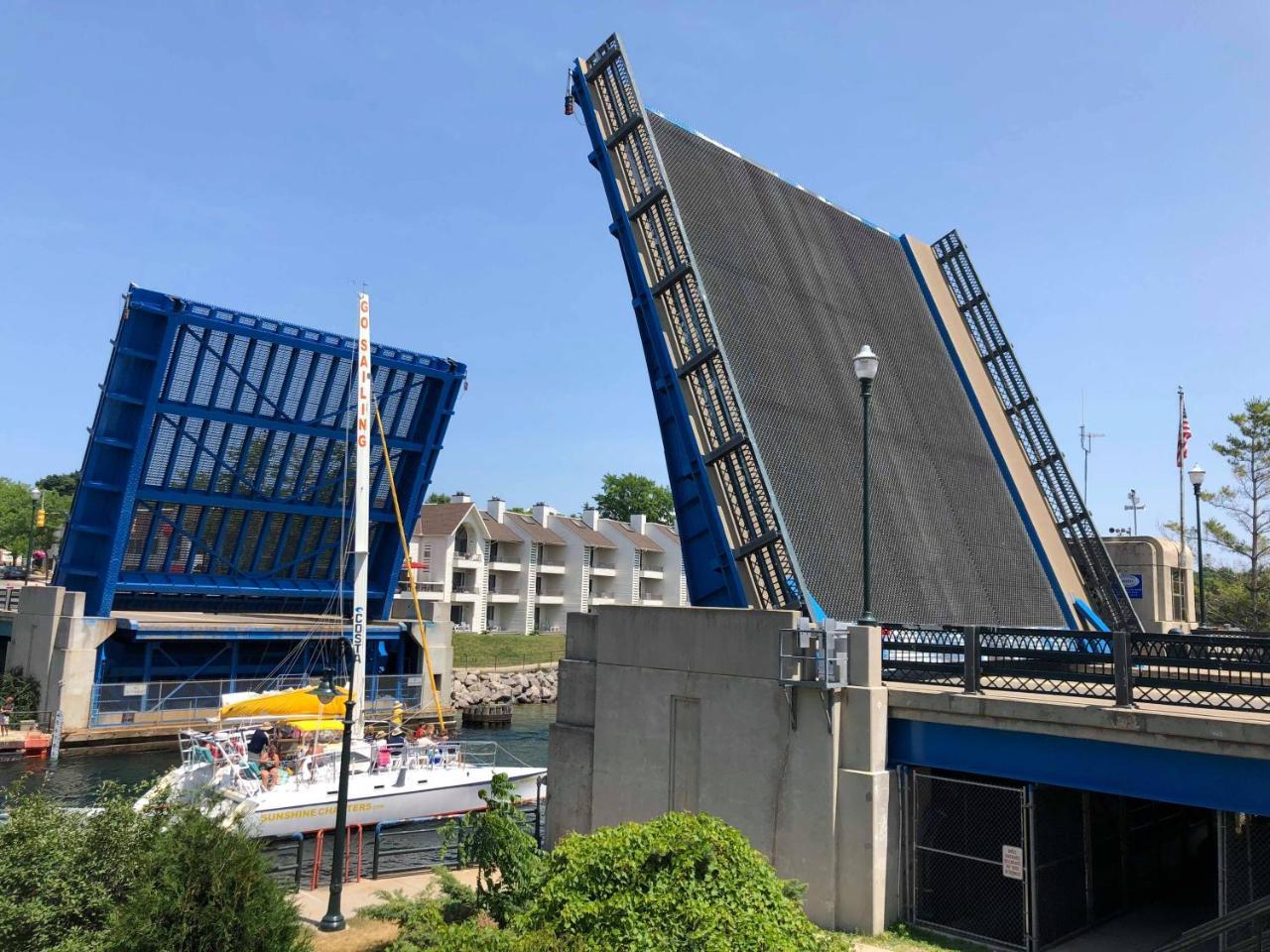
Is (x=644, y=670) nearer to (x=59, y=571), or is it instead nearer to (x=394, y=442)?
(x=394, y=442)

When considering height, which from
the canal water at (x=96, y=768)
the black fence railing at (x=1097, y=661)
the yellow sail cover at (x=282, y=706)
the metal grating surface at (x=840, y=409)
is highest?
the metal grating surface at (x=840, y=409)

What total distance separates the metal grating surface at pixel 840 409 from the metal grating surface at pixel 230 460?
1930cm

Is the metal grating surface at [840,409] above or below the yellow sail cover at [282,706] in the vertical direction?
above

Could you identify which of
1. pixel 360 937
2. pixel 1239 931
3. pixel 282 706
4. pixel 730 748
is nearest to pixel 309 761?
pixel 282 706

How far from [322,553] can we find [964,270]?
1116 inches

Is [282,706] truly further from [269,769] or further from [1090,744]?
[1090,744]

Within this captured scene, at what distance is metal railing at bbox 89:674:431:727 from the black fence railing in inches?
983

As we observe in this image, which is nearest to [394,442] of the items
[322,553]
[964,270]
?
[322,553]

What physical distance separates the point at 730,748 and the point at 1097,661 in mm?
5002

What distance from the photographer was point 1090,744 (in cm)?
1073

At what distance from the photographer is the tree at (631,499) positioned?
10975cm

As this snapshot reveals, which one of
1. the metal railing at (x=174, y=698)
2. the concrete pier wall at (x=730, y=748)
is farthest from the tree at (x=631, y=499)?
the concrete pier wall at (x=730, y=748)

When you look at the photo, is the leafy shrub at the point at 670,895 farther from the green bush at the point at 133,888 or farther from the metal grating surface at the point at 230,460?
the metal grating surface at the point at 230,460

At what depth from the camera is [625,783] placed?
48.2 feet
